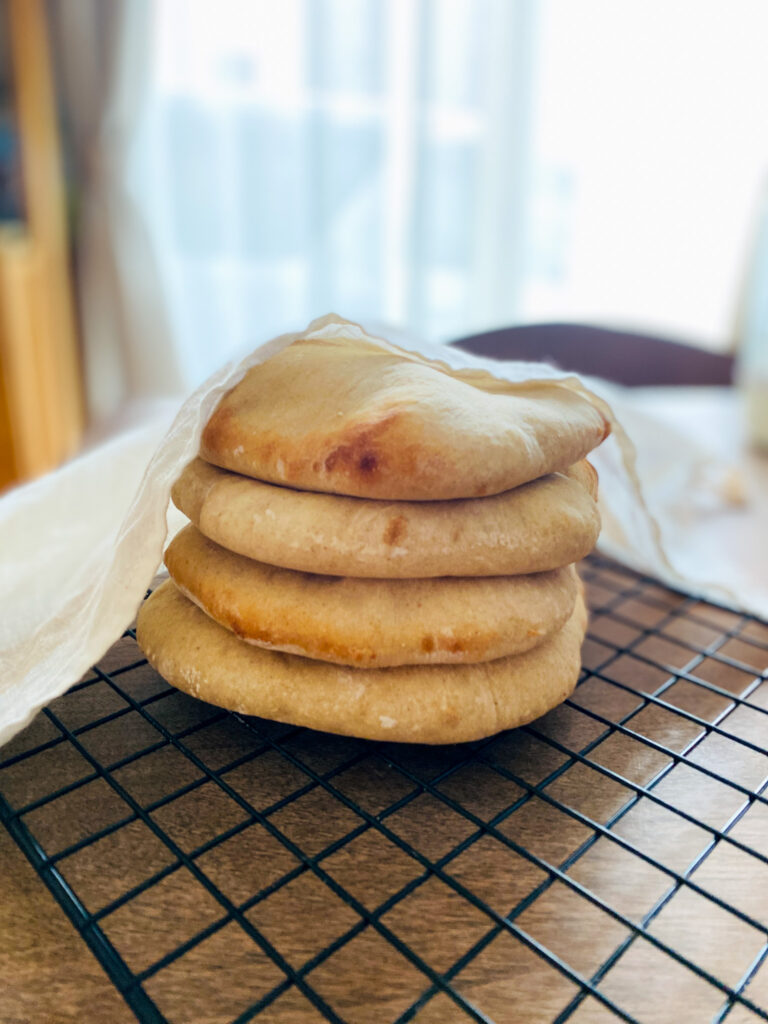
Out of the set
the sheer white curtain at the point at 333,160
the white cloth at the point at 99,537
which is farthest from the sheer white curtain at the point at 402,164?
the white cloth at the point at 99,537

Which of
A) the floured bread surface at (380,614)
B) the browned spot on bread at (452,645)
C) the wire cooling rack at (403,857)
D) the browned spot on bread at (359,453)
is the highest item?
the browned spot on bread at (359,453)

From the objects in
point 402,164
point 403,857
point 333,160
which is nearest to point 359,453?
point 403,857

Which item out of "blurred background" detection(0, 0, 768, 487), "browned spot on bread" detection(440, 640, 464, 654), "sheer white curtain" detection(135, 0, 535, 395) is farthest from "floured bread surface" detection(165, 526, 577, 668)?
"sheer white curtain" detection(135, 0, 535, 395)

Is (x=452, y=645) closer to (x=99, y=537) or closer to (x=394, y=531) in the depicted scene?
(x=394, y=531)

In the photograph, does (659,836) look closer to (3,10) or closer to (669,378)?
(669,378)

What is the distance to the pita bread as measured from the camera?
471 mm

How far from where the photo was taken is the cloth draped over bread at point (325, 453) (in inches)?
18.7

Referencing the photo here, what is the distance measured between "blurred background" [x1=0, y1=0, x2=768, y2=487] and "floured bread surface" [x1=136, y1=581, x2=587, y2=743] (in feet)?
5.78

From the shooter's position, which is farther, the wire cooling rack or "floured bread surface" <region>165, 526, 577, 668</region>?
"floured bread surface" <region>165, 526, 577, 668</region>

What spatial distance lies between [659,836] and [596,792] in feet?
0.15

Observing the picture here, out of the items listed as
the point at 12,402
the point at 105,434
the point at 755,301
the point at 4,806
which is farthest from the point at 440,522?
the point at 12,402

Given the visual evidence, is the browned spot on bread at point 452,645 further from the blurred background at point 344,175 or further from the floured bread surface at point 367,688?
the blurred background at point 344,175

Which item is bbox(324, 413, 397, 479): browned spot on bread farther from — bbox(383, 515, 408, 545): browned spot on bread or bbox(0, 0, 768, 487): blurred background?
bbox(0, 0, 768, 487): blurred background

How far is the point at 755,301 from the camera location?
1586 mm
